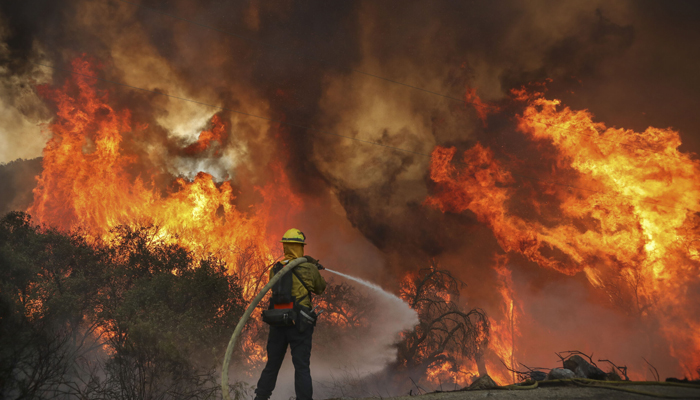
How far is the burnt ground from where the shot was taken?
→ 4848mm

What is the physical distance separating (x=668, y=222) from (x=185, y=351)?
2421 cm

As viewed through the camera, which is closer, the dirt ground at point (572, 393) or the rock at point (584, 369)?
the dirt ground at point (572, 393)

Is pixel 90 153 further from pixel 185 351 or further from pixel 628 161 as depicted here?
pixel 628 161

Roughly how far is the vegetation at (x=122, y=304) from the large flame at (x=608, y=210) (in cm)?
2182

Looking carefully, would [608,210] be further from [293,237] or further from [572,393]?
[293,237]

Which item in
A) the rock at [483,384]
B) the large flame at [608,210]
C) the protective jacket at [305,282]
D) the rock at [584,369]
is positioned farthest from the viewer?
the large flame at [608,210]

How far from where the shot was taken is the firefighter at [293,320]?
17.4 feet

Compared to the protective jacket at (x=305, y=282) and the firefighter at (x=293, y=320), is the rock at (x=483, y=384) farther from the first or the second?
the protective jacket at (x=305, y=282)

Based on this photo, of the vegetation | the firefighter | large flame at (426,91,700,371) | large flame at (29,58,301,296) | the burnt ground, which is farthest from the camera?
large flame at (29,58,301,296)

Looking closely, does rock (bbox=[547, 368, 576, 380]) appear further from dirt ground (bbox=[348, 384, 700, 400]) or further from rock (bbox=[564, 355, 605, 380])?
dirt ground (bbox=[348, 384, 700, 400])

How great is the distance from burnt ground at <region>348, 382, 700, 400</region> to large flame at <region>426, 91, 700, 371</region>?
60.6ft

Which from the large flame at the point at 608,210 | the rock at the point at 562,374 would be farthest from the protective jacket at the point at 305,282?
the large flame at the point at 608,210

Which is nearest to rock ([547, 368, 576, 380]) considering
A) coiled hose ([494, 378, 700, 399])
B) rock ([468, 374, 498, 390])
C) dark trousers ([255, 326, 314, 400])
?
coiled hose ([494, 378, 700, 399])

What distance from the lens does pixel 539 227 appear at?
26.1 m
